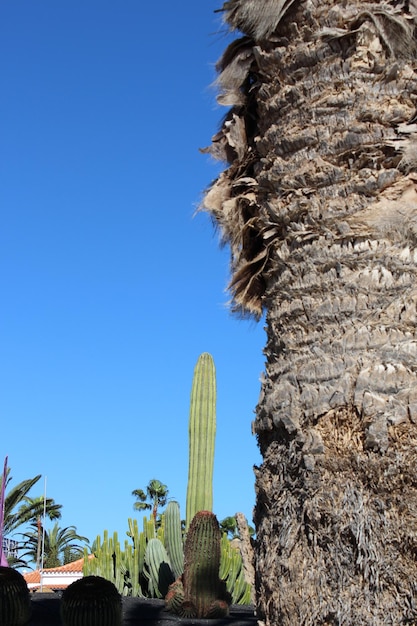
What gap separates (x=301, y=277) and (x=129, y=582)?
1156 centimetres

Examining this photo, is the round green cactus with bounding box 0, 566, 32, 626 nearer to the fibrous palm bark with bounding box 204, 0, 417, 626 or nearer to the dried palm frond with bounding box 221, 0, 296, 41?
the fibrous palm bark with bounding box 204, 0, 417, 626

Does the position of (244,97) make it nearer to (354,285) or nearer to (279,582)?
(354,285)

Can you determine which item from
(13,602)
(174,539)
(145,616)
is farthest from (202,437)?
(13,602)

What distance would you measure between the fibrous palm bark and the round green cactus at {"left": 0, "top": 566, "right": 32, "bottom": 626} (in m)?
6.43

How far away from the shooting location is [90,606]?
801 cm

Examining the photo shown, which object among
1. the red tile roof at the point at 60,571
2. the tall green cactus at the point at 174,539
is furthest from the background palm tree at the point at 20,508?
the tall green cactus at the point at 174,539

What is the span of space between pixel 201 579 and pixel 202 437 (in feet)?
9.40

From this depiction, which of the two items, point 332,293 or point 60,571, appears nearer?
point 332,293

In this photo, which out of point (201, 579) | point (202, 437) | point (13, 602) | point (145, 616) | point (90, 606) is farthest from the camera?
point (202, 437)

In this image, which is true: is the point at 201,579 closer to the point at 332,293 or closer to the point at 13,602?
the point at 13,602

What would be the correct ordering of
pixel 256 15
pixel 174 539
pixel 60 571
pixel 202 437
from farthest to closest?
pixel 60 571 < pixel 174 539 < pixel 202 437 < pixel 256 15

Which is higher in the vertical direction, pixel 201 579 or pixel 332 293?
pixel 332 293

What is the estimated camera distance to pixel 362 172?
3.22m

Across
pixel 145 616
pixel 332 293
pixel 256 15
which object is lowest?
pixel 145 616
